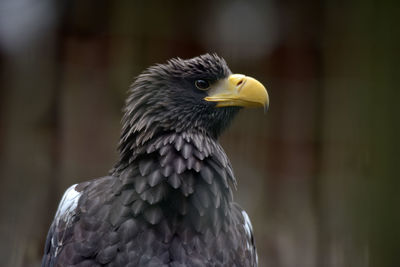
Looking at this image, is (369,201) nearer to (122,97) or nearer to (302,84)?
(302,84)

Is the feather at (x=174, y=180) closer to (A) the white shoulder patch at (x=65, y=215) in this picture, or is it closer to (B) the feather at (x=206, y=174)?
(B) the feather at (x=206, y=174)

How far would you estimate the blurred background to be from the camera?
301 centimetres

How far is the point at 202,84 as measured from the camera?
6.89 feet

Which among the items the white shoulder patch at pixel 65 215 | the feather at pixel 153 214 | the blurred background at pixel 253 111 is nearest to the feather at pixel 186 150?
the feather at pixel 153 214

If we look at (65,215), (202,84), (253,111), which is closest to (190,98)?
(202,84)

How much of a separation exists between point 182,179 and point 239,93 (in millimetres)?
470

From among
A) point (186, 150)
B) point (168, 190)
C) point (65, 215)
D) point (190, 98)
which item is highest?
point (190, 98)

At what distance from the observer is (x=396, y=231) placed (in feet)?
9.23

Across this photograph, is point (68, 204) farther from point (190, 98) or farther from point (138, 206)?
point (190, 98)

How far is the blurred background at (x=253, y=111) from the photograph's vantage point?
3.01m

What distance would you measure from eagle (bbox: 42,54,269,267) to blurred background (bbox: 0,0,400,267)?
1040 mm

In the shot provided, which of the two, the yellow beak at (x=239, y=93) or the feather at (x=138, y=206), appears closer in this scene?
the feather at (x=138, y=206)

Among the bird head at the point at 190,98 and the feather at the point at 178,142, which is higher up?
the bird head at the point at 190,98

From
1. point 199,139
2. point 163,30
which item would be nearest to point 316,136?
point 163,30
